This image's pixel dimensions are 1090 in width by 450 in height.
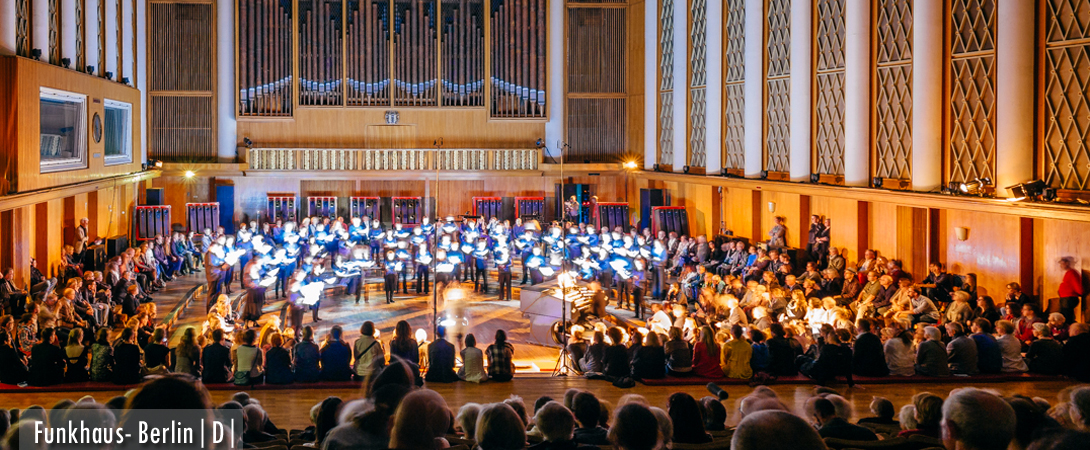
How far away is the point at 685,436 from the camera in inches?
219

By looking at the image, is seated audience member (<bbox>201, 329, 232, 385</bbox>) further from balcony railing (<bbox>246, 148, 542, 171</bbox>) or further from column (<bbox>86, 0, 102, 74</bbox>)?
balcony railing (<bbox>246, 148, 542, 171</bbox>)

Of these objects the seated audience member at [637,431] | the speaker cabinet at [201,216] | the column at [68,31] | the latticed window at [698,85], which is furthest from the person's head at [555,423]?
the speaker cabinet at [201,216]

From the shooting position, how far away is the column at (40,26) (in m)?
15.4

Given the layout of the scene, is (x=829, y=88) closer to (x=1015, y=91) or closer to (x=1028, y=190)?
(x=1015, y=91)

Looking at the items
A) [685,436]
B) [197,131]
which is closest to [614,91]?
[197,131]

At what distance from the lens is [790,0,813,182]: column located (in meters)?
17.8

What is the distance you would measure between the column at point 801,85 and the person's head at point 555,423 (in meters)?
14.4

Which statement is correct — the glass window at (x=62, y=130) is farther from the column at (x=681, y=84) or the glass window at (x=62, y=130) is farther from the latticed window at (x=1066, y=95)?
the latticed window at (x=1066, y=95)

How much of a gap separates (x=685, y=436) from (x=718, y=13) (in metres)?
17.6

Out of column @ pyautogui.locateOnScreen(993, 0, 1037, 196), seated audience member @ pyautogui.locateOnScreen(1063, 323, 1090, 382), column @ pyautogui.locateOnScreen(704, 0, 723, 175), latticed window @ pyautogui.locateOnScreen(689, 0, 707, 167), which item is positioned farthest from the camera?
latticed window @ pyautogui.locateOnScreen(689, 0, 707, 167)

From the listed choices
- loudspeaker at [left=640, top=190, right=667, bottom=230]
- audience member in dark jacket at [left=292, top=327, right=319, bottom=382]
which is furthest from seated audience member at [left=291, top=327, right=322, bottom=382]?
loudspeaker at [left=640, top=190, right=667, bottom=230]

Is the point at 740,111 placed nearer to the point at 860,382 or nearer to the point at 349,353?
the point at 860,382

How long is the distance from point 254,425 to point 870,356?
20.5 ft

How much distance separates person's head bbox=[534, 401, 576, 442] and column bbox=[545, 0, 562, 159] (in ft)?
75.5
